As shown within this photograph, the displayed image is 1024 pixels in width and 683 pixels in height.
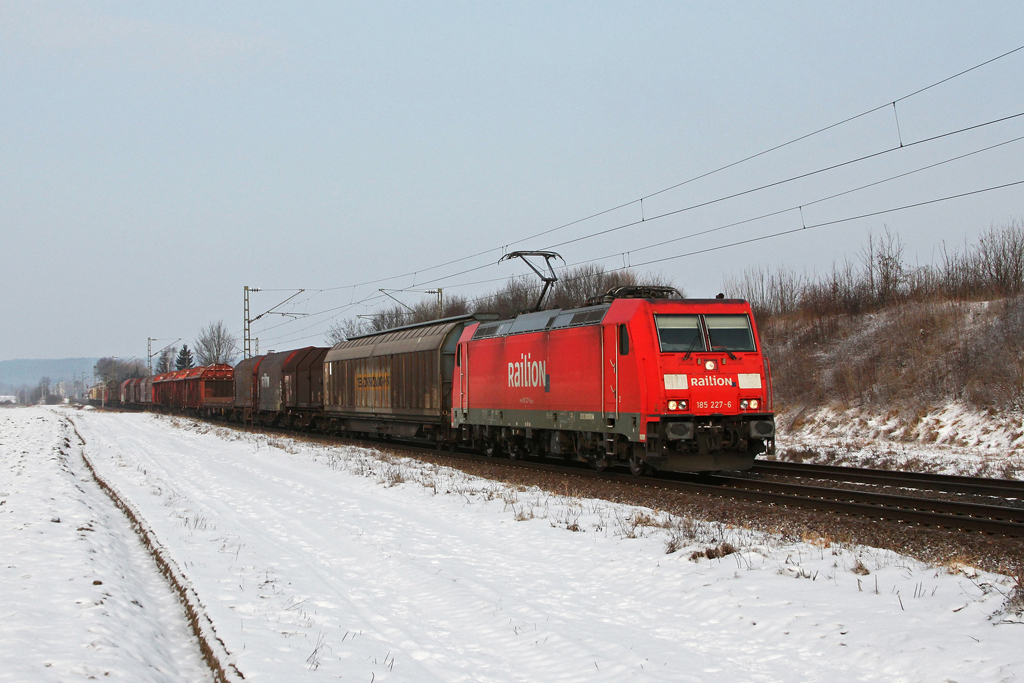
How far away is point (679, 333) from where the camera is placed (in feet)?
49.1

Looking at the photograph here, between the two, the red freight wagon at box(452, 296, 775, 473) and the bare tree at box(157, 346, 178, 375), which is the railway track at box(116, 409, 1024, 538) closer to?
the red freight wagon at box(452, 296, 775, 473)

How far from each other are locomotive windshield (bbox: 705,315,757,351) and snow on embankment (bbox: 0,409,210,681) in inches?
404

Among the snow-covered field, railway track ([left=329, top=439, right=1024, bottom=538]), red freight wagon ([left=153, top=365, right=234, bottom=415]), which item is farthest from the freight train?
red freight wagon ([left=153, top=365, right=234, bottom=415])

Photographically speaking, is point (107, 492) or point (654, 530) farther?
point (107, 492)

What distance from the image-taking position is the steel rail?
13.0 metres

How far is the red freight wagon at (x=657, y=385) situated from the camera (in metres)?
14.5

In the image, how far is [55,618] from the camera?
6695mm

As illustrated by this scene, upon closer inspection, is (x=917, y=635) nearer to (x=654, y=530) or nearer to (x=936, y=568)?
(x=936, y=568)

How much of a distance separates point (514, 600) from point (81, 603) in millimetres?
3950

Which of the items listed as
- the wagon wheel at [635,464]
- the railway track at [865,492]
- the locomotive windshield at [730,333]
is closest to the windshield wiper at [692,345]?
the locomotive windshield at [730,333]

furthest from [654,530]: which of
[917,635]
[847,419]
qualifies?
[847,419]

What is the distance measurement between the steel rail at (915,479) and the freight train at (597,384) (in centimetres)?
97

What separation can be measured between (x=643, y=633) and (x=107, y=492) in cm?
1348

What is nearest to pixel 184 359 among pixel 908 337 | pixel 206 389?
pixel 206 389
